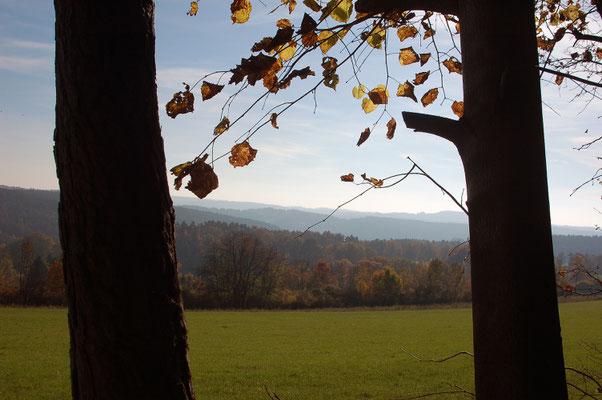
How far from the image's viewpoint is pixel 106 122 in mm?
1253

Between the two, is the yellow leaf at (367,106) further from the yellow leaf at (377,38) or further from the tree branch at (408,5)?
the tree branch at (408,5)

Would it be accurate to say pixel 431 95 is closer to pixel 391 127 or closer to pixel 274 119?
pixel 391 127

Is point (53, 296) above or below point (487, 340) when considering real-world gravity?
below

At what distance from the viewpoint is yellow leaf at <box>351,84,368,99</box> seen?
2174 mm

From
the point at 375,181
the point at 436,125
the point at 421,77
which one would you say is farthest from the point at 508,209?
the point at 421,77

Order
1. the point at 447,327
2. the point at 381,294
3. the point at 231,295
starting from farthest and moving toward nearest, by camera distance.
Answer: the point at 381,294
the point at 231,295
the point at 447,327

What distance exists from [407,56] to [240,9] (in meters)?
0.86

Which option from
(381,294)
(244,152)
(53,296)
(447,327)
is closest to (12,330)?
(53,296)

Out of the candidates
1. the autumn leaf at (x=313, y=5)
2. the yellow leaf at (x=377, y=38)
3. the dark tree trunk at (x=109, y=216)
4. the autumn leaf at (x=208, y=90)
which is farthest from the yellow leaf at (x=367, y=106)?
the dark tree trunk at (x=109, y=216)

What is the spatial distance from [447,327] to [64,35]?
122 ft

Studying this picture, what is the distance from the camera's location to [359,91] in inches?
85.9

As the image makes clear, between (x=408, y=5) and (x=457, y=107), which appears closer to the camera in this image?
(x=408, y=5)

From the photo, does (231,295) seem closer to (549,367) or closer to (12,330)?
(12,330)

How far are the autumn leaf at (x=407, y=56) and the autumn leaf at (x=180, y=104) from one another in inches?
44.4
